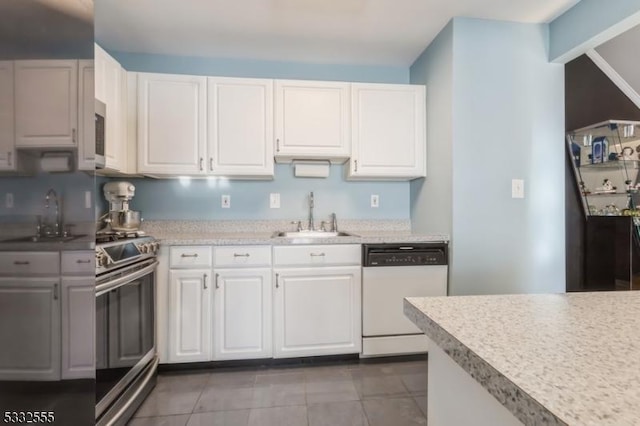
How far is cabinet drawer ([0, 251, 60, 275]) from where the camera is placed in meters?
0.50

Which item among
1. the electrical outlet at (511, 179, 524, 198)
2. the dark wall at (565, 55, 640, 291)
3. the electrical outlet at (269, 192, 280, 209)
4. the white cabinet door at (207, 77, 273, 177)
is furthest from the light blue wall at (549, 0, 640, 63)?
the electrical outlet at (269, 192, 280, 209)

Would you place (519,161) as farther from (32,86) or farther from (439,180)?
(32,86)

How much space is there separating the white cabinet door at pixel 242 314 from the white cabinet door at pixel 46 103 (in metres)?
1.61

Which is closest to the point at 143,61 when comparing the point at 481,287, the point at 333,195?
the point at 333,195

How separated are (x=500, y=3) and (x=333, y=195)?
5.75 ft

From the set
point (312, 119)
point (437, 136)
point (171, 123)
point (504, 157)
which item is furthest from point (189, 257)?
point (504, 157)

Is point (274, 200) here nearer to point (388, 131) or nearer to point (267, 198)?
point (267, 198)

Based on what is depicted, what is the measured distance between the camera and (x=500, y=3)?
6.55ft

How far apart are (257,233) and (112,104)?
1.37 meters

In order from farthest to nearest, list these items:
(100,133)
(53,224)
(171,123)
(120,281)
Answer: (171,123)
(100,133)
(120,281)
(53,224)

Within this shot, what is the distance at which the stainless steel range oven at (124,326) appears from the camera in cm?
140

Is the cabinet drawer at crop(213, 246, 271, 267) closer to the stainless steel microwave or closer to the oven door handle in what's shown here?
the oven door handle

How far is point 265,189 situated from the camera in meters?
2.75

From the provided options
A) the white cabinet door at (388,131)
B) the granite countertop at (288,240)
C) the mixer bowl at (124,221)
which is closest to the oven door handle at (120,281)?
the granite countertop at (288,240)
